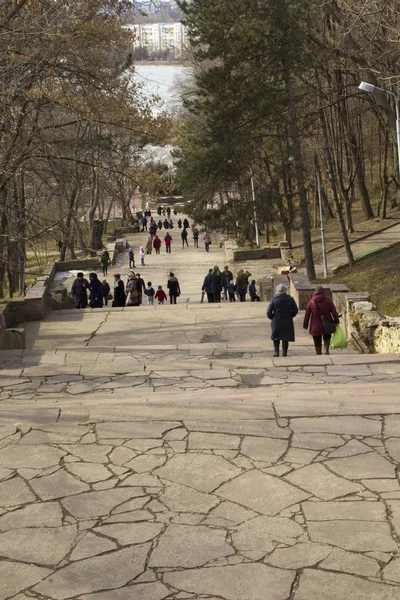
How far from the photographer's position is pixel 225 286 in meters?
25.5

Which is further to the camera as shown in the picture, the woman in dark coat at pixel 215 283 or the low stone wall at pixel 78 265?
the low stone wall at pixel 78 265

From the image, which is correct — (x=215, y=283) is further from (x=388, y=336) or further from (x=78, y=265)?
(x=78, y=265)

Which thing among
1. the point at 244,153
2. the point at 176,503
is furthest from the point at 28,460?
the point at 244,153

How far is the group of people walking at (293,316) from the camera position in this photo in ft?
38.8

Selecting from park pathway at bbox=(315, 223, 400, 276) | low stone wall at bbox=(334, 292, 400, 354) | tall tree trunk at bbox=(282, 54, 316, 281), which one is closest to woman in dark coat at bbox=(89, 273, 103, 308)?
tall tree trunk at bbox=(282, 54, 316, 281)

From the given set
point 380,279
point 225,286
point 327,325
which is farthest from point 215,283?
point 327,325

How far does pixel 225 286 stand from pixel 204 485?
1951 centimetres

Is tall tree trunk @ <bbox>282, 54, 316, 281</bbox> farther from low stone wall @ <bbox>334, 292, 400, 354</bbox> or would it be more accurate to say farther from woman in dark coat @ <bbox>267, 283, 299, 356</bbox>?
woman in dark coat @ <bbox>267, 283, 299, 356</bbox>

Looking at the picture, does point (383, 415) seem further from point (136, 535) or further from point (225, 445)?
point (136, 535)

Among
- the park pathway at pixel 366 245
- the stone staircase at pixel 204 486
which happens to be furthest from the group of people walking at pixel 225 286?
the stone staircase at pixel 204 486

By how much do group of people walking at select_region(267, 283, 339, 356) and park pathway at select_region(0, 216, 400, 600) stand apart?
1.53 m

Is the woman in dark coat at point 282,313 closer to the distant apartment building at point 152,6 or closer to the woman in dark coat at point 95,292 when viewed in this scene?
the distant apartment building at point 152,6

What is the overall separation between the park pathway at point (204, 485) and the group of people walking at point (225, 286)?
1317 cm

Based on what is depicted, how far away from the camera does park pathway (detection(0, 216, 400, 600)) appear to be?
4820 millimetres
